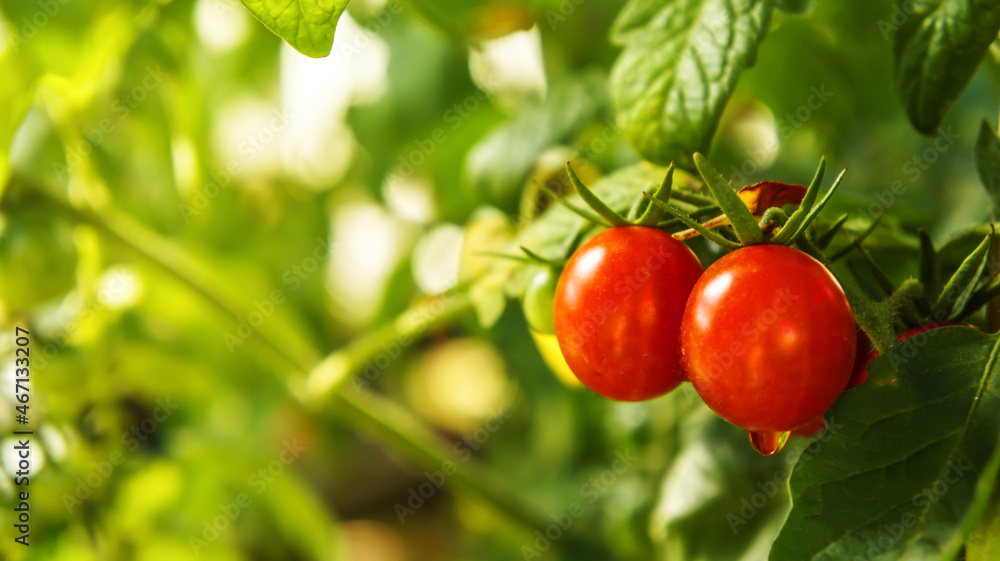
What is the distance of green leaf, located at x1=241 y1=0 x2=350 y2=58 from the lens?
12.3 inches

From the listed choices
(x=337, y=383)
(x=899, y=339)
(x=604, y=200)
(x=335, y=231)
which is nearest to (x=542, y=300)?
(x=604, y=200)

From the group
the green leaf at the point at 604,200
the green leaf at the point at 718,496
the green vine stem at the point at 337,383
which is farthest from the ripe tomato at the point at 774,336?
the green vine stem at the point at 337,383

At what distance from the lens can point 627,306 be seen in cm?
32

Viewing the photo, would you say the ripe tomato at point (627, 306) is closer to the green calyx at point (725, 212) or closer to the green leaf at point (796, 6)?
the green calyx at point (725, 212)

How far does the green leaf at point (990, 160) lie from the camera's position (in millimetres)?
379

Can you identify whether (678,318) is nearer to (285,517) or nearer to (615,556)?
(615,556)

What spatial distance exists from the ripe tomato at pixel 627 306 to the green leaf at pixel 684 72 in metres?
0.06

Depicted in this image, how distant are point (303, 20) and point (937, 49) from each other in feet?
0.93

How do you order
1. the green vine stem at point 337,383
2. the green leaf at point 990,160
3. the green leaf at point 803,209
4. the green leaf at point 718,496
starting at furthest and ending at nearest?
the green vine stem at point 337,383
the green leaf at point 718,496
the green leaf at point 990,160
the green leaf at point 803,209

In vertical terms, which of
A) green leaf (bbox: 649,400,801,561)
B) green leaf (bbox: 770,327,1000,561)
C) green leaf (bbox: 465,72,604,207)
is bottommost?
green leaf (bbox: 649,400,801,561)

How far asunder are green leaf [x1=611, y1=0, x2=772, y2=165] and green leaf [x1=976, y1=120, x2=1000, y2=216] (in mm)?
135

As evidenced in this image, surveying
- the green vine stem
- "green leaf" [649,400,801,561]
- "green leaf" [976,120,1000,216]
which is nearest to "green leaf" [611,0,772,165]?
"green leaf" [976,120,1000,216]

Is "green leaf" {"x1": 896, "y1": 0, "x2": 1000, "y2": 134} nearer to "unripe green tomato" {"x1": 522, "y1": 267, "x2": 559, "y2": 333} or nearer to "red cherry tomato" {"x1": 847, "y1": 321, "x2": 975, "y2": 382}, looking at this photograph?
"red cherry tomato" {"x1": 847, "y1": 321, "x2": 975, "y2": 382}

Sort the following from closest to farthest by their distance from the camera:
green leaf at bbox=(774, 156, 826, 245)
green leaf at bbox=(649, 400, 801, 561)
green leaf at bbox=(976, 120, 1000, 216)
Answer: green leaf at bbox=(774, 156, 826, 245) < green leaf at bbox=(976, 120, 1000, 216) < green leaf at bbox=(649, 400, 801, 561)
